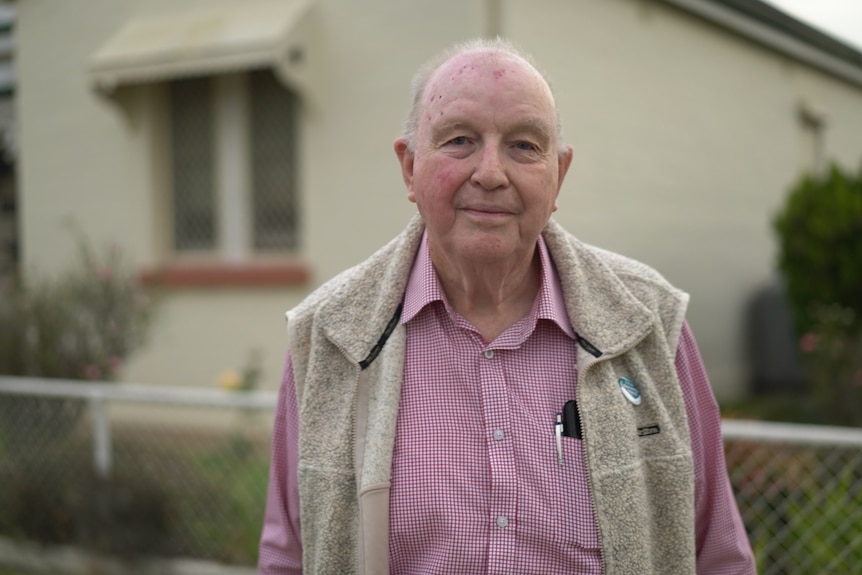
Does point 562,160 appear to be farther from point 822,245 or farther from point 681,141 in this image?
point 681,141

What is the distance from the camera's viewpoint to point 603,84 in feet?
23.7

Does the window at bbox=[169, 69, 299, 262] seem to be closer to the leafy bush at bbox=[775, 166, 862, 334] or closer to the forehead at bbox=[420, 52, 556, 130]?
the leafy bush at bbox=[775, 166, 862, 334]

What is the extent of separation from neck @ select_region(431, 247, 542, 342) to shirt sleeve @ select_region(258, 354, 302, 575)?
0.40 meters

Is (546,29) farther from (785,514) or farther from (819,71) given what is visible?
(819,71)

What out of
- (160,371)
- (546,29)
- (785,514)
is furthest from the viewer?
(160,371)

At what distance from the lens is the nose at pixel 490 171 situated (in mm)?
1772

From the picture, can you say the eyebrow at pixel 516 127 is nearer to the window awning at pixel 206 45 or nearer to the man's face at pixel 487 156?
the man's face at pixel 487 156

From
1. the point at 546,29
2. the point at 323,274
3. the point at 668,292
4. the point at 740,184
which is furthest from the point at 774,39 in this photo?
the point at 668,292

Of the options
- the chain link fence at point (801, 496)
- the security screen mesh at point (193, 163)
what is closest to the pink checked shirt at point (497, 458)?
the chain link fence at point (801, 496)

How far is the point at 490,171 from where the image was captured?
5.81 ft

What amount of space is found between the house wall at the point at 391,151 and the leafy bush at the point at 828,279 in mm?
1158

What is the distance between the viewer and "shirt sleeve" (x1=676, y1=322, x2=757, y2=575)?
1.94 meters

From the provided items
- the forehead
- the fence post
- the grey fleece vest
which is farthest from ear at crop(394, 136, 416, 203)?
the fence post

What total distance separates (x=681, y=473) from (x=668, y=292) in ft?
1.26
